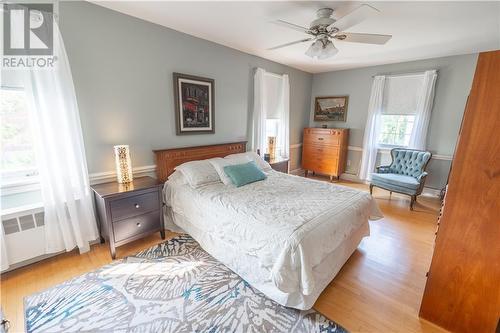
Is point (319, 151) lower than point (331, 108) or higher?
lower

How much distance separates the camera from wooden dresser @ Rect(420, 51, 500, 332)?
1.29 m

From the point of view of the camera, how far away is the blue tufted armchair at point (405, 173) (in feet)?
11.8

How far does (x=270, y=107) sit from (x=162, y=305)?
12.1 feet

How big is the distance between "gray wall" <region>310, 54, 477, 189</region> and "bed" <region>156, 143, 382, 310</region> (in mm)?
2668

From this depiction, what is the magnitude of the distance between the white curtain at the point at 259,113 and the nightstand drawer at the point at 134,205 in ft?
7.26

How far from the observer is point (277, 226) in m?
1.72

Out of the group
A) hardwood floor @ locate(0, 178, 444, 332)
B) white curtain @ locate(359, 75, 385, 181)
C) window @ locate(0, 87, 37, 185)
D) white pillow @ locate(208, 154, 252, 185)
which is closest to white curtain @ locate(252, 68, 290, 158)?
white pillow @ locate(208, 154, 252, 185)

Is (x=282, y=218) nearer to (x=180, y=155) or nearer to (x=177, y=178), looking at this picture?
(x=177, y=178)

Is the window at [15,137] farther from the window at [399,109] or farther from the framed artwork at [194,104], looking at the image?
the window at [399,109]

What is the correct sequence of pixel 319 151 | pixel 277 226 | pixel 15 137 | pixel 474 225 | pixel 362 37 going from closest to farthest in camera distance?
pixel 474 225
pixel 277 226
pixel 15 137
pixel 362 37
pixel 319 151

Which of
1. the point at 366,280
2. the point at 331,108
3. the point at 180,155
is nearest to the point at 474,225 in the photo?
the point at 366,280

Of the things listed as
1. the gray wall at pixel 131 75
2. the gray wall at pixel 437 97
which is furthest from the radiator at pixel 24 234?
the gray wall at pixel 437 97

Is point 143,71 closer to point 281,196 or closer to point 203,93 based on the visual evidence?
point 203,93

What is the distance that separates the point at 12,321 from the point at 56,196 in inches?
39.4
